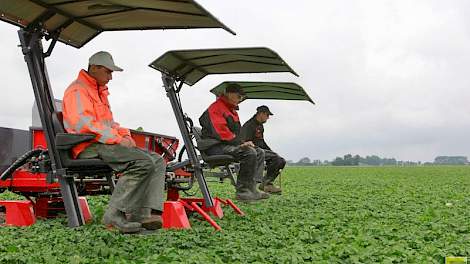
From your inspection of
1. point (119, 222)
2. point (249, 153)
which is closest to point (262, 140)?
point (249, 153)

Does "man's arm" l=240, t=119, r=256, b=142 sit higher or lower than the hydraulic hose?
higher

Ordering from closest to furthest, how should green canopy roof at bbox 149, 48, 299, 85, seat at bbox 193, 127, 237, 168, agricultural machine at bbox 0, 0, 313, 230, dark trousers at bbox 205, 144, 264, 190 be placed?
agricultural machine at bbox 0, 0, 313, 230
green canopy roof at bbox 149, 48, 299, 85
seat at bbox 193, 127, 237, 168
dark trousers at bbox 205, 144, 264, 190

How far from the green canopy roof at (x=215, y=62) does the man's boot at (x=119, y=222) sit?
2.58 metres

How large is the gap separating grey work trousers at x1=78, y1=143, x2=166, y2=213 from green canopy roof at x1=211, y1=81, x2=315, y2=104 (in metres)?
4.34

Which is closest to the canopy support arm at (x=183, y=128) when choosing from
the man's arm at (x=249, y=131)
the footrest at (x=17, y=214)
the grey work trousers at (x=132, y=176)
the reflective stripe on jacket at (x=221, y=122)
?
the reflective stripe on jacket at (x=221, y=122)

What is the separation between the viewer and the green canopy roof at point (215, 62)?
27.4 feet

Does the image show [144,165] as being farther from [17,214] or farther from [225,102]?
[225,102]

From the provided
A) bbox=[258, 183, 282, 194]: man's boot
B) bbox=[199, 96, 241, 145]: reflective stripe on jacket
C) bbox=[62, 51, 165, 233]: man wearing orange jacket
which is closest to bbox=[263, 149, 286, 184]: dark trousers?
bbox=[258, 183, 282, 194]: man's boot

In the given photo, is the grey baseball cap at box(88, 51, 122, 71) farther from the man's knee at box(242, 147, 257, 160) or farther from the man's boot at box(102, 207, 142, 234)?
the man's knee at box(242, 147, 257, 160)

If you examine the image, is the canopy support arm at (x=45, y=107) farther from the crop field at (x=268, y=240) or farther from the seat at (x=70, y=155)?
the crop field at (x=268, y=240)

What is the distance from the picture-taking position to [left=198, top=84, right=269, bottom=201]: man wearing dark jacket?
376 inches

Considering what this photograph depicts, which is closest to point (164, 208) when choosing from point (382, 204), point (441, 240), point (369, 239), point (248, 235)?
point (248, 235)

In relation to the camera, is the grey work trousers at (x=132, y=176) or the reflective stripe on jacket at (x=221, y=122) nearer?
the grey work trousers at (x=132, y=176)

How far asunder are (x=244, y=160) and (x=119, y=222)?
391cm
